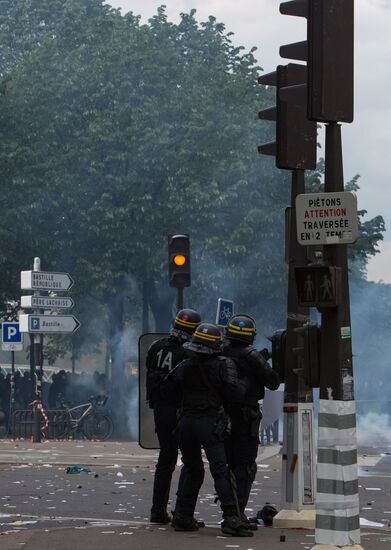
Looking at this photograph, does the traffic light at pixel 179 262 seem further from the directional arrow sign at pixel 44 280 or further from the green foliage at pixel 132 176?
the green foliage at pixel 132 176

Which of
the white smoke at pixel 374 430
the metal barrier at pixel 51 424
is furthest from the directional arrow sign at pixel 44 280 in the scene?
the white smoke at pixel 374 430

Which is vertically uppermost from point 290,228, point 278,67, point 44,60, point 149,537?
point 44,60

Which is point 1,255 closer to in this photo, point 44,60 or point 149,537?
point 44,60

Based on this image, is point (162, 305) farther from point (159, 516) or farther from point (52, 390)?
point (159, 516)

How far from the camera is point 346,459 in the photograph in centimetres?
1034

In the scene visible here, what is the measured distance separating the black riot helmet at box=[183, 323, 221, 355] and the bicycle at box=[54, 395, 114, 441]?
24.3 meters

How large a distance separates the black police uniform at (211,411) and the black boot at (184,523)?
39cm

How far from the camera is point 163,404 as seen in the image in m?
13.5

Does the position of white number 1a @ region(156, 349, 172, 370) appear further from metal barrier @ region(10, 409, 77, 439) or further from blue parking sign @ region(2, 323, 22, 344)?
metal barrier @ region(10, 409, 77, 439)

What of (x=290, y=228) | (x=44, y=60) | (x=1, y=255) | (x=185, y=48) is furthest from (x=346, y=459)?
(x=185, y=48)

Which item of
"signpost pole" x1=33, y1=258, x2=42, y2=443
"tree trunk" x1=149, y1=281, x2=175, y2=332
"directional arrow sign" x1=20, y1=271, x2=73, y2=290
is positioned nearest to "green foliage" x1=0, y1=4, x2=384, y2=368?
"tree trunk" x1=149, y1=281, x2=175, y2=332

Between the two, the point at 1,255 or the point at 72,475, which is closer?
the point at 72,475

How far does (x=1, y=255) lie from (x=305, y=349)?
109 ft

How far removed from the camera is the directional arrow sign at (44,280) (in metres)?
32.7
